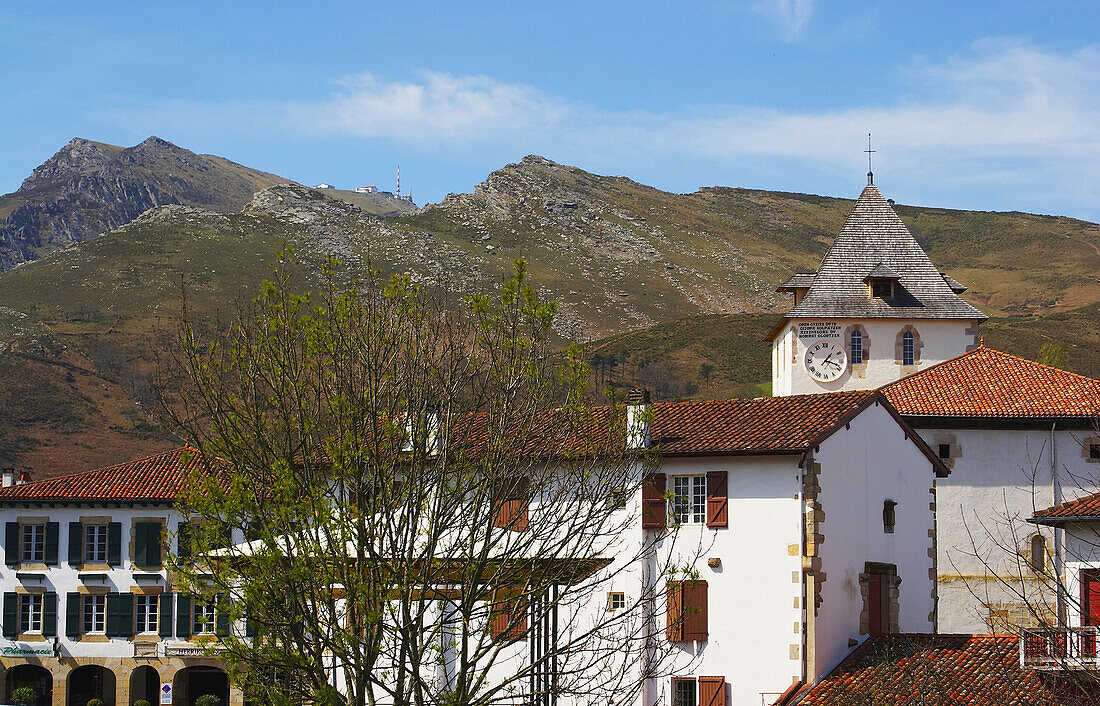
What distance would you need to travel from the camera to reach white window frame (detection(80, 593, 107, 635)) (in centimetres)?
4878

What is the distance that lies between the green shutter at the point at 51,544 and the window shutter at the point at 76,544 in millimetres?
501

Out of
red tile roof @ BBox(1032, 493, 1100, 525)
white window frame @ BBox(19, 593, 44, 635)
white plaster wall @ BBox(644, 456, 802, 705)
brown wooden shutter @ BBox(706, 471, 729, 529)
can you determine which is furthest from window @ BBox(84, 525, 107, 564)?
red tile roof @ BBox(1032, 493, 1100, 525)

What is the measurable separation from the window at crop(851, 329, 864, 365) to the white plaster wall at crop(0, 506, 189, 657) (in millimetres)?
24797

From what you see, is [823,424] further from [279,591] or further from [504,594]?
[279,591]

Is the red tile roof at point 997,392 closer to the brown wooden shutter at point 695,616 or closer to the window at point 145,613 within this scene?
the brown wooden shutter at point 695,616

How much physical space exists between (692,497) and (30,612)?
27619mm

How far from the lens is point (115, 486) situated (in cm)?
4894

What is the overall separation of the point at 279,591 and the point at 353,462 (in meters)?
2.01

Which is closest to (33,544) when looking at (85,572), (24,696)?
(85,572)

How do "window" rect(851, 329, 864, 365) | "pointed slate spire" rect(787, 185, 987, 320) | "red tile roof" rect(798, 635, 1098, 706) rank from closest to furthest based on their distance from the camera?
"red tile roof" rect(798, 635, 1098, 706), "window" rect(851, 329, 864, 365), "pointed slate spire" rect(787, 185, 987, 320)

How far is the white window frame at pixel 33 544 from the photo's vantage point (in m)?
49.3

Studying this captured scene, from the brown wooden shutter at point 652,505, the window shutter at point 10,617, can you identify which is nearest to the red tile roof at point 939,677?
the brown wooden shutter at point 652,505

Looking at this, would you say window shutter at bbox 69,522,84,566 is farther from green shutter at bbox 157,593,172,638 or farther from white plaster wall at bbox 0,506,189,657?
green shutter at bbox 157,593,172,638

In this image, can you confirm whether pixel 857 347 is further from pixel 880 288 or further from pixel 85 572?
pixel 85 572
